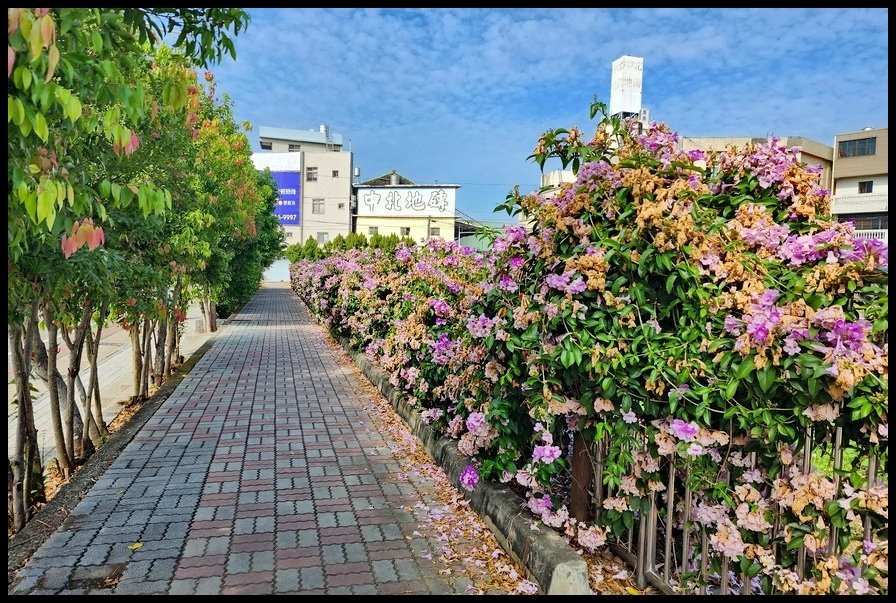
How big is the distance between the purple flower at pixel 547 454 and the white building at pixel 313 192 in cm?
4773

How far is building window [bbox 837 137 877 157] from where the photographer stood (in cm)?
3631

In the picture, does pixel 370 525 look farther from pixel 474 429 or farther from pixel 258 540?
pixel 474 429

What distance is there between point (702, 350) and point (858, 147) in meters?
44.0

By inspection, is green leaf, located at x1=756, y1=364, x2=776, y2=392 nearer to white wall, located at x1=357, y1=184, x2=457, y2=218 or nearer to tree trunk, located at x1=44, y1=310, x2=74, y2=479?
tree trunk, located at x1=44, y1=310, x2=74, y2=479

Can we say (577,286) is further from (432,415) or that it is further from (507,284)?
(432,415)

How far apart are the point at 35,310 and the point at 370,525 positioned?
2.72 m

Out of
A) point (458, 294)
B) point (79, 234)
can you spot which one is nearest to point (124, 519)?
point (79, 234)

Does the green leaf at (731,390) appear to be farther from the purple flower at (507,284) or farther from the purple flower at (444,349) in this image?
the purple flower at (444,349)

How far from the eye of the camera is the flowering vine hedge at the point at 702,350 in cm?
204

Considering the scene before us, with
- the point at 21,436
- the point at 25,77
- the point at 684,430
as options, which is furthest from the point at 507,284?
the point at 21,436

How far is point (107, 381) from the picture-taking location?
9.96 m

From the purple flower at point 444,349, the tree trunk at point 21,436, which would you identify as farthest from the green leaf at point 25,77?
the purple flower at point 444,349

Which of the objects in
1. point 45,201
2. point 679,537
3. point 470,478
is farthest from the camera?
point 470,478

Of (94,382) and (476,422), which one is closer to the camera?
(476,422)
